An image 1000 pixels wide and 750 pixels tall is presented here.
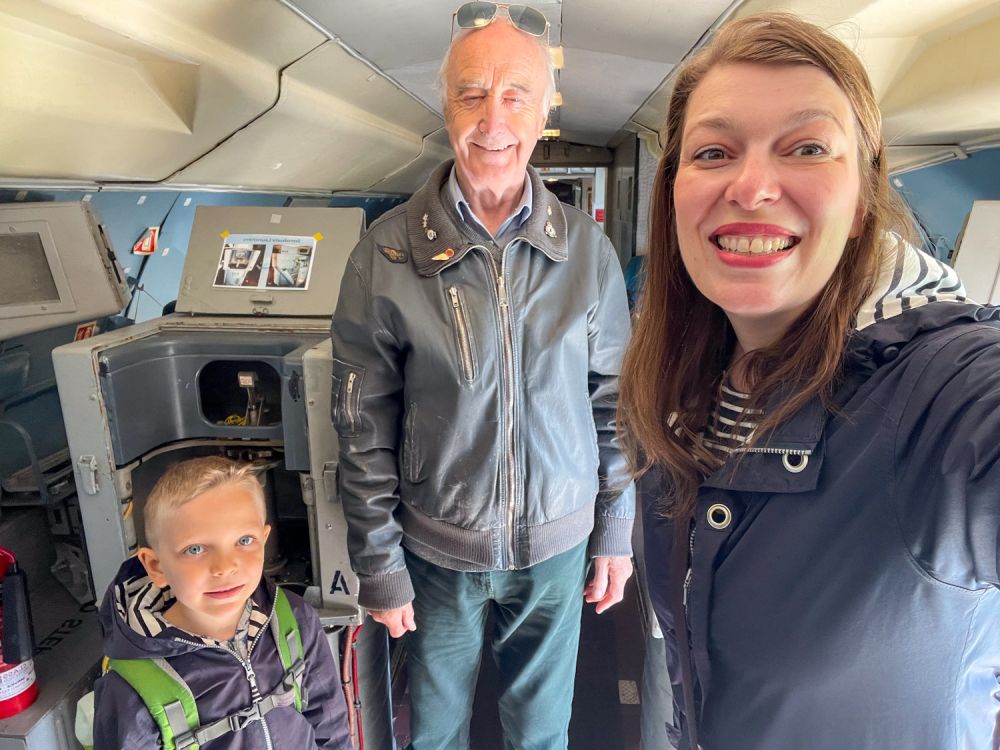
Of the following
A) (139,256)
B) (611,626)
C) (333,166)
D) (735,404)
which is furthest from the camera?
(333,166)

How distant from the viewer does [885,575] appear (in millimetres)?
758

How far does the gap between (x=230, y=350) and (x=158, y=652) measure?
89 cm

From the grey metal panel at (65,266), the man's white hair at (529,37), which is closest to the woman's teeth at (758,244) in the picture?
the man's white hair at (529,37)

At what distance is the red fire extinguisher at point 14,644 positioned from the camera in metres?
1.69

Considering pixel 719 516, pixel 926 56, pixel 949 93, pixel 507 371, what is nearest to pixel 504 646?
pixel 507 371

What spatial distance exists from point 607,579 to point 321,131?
3.33 meters

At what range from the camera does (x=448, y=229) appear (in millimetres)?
1625

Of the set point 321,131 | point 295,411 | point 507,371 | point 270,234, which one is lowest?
point 295,411

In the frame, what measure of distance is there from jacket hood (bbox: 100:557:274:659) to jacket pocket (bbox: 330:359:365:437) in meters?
0.59

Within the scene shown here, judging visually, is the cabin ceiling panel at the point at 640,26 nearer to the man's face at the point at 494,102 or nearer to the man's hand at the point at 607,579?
the man's face at the point at 494,102

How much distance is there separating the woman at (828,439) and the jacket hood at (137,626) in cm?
117

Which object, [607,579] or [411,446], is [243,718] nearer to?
[411,446]

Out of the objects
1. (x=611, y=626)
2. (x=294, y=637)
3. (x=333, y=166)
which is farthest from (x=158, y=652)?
(x=333, y=166)

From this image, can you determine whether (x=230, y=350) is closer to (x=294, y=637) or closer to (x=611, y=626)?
(x=294, y=637)
